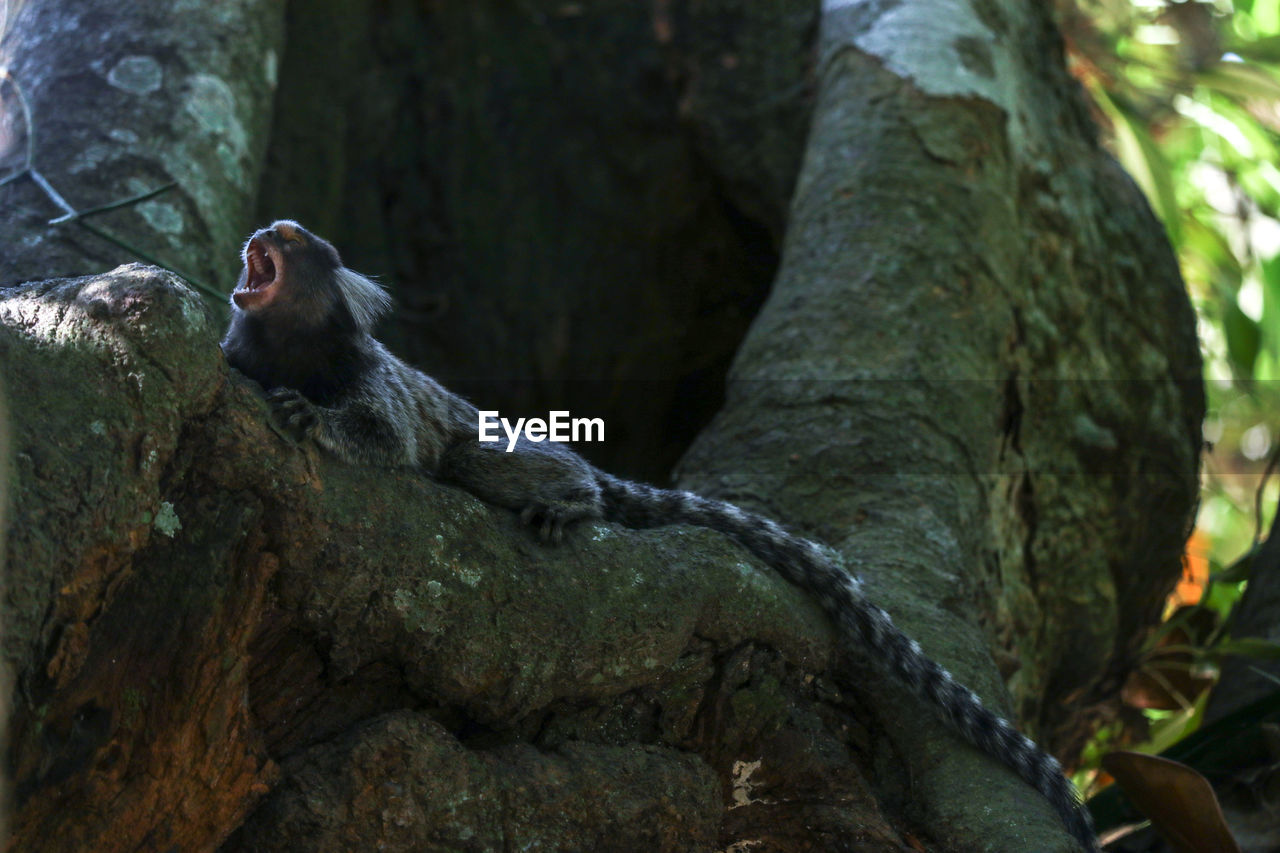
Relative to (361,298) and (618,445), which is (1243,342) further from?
(361,298)

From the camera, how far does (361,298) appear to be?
11.0ft

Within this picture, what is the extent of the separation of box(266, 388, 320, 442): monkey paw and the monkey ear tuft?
80 cm

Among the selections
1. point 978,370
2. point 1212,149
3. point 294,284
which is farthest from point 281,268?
point 1212,149

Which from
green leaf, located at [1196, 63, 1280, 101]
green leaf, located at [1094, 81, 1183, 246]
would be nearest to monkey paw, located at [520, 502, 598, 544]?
green leaf, located at [1094, 81, 1183, 246]

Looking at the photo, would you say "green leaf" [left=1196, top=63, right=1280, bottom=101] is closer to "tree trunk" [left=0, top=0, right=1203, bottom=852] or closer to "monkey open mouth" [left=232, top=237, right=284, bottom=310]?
"tree trunk" [left=0, top=0, right=1203, bottom=852]

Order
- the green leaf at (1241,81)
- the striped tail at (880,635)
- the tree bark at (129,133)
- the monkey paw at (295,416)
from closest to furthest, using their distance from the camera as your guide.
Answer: the monkey paw at (295,416)
the striped tail at (880,635)
the tree bark at (129,133)
the green leaf at (1241,81)

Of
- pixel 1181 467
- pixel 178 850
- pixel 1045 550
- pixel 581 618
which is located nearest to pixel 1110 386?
pixel 1181 467

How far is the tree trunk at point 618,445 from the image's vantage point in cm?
206

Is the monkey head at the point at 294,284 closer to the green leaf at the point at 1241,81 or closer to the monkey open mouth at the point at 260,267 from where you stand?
the monkey open mouth at the point at 260,267

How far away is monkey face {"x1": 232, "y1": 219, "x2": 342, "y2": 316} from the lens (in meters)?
3.09

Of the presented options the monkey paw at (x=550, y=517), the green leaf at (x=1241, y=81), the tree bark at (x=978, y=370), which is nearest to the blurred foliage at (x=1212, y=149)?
the green leaf at (x=1241, y=81)

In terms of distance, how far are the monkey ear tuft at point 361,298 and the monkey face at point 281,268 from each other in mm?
52

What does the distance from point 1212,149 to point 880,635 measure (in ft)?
21.7

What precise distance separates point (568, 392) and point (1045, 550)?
3.04m
